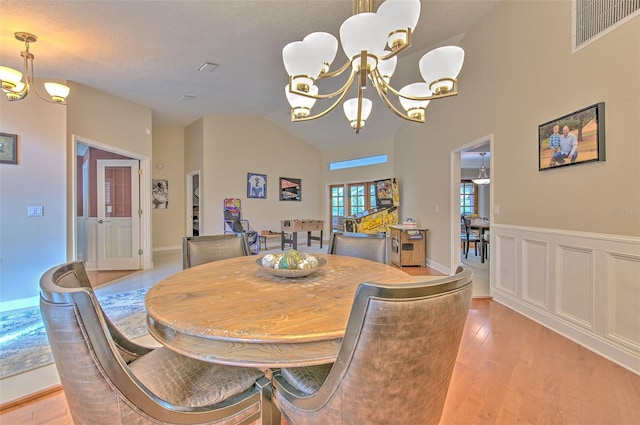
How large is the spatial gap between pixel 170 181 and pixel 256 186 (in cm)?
211

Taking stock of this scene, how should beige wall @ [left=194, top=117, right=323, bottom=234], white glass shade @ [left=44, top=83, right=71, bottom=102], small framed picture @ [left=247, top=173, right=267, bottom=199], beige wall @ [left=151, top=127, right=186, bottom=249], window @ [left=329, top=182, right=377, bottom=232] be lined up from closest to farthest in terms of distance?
white glass shade @ [left=44, top=83, right=71, bottom=102]
beige wall @ [left=194, top=117, right=323, bottom=234]
beige wall @ [left=151, top=127, right=186, bottom=249]
small framed picture @ [left=247, top=173, right=267, bottom=199]
window @ [left=329, top=182, right=377, bottom=232]

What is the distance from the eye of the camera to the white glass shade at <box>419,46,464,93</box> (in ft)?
5.78

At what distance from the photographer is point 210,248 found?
2.16 meters

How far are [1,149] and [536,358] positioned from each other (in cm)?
541

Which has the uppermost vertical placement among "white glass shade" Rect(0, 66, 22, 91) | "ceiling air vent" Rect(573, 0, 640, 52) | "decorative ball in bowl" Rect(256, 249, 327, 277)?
"ceiling air vent" Rect(573, 0, 640, 52)

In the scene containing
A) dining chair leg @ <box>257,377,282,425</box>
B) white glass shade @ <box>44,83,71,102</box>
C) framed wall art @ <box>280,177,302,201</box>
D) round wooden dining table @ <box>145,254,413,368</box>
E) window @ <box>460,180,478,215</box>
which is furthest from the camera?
window @ <box>460,180,478,215</box>

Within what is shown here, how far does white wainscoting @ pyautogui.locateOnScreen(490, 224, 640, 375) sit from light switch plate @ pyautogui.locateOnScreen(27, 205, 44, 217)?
Answer: 17.6ft

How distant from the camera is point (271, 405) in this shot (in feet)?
3.50

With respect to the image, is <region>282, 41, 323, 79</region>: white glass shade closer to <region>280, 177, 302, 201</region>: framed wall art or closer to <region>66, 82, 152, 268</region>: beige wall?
<region>66, 82, 152, 268</region>: beige wall

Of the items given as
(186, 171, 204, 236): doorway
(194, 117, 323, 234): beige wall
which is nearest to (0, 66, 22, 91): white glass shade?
(194, 117, 323, 234): beige wall

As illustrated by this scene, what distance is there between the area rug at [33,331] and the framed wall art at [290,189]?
4.71 metres

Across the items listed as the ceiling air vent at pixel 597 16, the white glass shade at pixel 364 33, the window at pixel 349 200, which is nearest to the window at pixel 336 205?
the window at pixel 349 200

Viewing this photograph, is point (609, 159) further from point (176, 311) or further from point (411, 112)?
point (176, 311)

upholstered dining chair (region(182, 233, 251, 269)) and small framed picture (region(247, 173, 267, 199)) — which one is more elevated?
small framed picture (region(247, 173, 267, 199))
